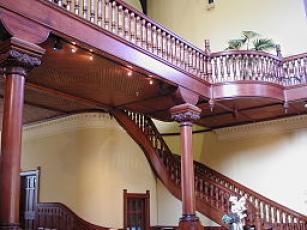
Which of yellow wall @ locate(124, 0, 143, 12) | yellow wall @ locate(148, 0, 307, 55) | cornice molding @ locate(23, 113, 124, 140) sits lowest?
cornice molding @ locate(23, 113, 124, 140)

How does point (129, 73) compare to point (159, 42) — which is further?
point (159, 42)

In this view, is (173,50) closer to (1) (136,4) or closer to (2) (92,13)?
(2) (92,13)

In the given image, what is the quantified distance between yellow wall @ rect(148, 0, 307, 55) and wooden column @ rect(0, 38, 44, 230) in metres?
8.00

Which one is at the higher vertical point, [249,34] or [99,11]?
[249,34]

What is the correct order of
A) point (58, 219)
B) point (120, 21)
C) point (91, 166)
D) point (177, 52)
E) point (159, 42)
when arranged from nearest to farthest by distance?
point (120, 21) < point (159, 42) < point (177, 52) < point (91, 166) < point (58, 219)

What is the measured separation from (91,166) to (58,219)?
1639 mm

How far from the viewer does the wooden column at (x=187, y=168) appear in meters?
7.35

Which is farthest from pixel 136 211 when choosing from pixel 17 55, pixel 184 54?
pixel 17 55

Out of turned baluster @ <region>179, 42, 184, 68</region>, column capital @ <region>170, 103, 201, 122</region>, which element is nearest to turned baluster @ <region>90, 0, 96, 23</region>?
turned baluster @ <region>179, 42, 184, 68</region>

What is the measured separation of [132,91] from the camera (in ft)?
26.9

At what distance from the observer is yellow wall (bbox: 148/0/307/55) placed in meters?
10.8

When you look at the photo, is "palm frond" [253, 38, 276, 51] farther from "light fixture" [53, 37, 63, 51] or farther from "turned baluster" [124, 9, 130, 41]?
"light fixture" [53, 37, 63, 51]

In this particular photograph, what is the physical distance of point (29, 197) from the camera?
1124 centimetres

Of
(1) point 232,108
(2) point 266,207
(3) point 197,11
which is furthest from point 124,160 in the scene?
(3) point 197,11
